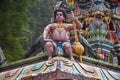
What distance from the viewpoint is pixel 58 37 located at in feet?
18.2

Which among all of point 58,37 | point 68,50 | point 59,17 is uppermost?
point 59,17

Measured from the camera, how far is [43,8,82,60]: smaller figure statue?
17.6 feet

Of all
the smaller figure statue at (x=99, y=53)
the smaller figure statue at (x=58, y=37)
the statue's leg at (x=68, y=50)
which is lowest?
the smaller figure statue at (x=99, y=53)

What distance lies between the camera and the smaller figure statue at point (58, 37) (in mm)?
5379

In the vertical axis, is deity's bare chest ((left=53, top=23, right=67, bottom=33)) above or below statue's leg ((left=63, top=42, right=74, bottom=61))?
above

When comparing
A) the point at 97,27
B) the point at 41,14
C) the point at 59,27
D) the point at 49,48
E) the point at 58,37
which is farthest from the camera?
the point at 41,14

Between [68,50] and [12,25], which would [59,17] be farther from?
[12,25]

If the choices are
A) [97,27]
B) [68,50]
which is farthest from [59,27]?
[97,27]

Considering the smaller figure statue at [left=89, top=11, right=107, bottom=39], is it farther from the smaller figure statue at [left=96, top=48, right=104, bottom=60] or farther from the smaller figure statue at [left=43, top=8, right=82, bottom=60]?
the smaller figure statue at [left=43, top=8, right=82, bottom=60]

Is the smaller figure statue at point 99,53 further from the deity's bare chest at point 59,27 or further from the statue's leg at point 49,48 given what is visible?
the statue's leg at point 49,48

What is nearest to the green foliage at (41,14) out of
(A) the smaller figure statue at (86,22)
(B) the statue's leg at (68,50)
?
(A) the smaller figure statue at (86,22)

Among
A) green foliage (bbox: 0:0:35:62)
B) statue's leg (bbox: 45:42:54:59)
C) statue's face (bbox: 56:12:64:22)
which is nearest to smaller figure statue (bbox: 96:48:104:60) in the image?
green foliage (bbox: 0:0:35:62)

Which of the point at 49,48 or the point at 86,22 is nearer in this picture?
the point at 49,48

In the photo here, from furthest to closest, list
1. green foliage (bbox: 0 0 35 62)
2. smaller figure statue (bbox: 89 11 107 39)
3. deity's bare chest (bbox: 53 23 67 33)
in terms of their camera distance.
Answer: smaller figure statue (bbox: 89 11 107 39)
green foliage (bbox: 0 0 35 62)
deity's bare chest (bbox: 53 23 67 33)
